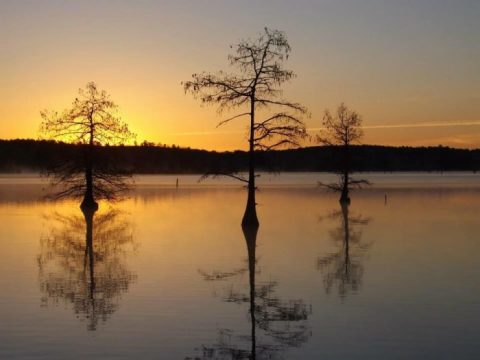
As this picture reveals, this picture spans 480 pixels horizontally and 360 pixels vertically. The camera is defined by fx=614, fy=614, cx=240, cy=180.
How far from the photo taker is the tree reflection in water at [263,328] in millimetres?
10733

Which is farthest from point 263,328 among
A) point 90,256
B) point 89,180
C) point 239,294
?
point 89,180

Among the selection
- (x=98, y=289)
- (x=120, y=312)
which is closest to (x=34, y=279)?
(x=98, y=289)

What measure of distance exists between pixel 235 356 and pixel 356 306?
4634mm

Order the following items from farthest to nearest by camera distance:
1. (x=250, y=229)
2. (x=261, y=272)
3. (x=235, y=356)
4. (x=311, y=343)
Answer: (x=250, y=229) → (x=261, y=272) → (x=311, y=343) → (x=235, y=356)

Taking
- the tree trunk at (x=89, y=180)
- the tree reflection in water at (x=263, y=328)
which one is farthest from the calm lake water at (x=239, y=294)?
the tree trunk at (x=89, y=180)

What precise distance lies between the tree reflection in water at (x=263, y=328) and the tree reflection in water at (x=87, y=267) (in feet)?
9.36

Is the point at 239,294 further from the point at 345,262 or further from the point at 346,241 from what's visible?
the point at 346,241

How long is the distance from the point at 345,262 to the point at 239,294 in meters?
6.48

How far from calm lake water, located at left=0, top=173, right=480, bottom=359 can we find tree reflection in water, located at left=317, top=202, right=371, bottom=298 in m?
0.06

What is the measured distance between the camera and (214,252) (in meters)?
23.9

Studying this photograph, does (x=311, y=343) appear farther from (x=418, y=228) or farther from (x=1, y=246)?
(x=418, y=228)

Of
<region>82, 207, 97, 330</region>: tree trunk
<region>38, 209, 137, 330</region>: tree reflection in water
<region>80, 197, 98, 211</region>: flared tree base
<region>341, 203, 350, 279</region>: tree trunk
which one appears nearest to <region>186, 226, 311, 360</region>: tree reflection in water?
<region>38, 209, 137, 330</region>: tree reflection in water

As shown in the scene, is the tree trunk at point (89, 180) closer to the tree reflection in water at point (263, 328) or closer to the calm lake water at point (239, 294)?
the calm lake water at point (239, 294)

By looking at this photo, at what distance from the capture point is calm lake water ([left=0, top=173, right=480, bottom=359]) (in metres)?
11.1
